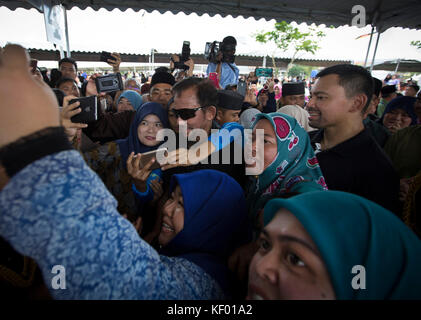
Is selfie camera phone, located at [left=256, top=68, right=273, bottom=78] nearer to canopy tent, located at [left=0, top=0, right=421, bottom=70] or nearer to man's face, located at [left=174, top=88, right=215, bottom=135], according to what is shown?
canopy tent, located at [left=0, top=0, right=421, bottom=70]

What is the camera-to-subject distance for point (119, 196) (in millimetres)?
2213

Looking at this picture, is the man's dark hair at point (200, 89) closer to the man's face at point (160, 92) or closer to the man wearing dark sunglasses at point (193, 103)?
the man wearing dark sunglasses at point (193, 103)

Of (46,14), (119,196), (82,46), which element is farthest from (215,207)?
(82,46)

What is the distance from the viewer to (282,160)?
178 cm

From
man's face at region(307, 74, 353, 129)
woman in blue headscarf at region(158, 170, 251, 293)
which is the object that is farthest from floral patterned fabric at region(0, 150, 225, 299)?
man's face at region(307, 74, 353, 129)

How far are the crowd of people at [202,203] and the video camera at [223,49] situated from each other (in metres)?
2.35

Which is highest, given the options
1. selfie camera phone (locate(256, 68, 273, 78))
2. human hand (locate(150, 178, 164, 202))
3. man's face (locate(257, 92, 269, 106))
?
selfie camera phone (locate(256, 68, 273, 78))

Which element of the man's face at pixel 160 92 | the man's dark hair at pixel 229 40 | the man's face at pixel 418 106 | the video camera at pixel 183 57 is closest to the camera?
the man's face at pixel 418 106

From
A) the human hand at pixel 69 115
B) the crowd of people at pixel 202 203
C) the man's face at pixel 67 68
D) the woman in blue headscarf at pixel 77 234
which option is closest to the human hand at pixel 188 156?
the crowd of people at pixel 202 203

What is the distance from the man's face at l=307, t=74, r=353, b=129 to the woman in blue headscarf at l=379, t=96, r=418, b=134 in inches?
82.4

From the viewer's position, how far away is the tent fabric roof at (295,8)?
4953 millimetres

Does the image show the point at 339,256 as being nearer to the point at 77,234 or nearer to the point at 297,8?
the point at 77,234

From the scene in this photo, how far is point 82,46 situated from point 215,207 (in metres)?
19.0

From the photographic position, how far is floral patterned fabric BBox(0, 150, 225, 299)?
1.67 ft
